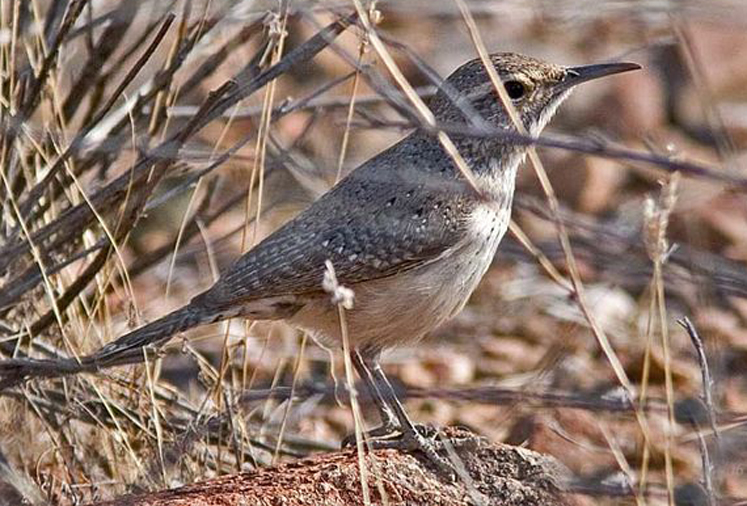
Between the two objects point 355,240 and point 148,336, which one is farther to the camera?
point 355,240

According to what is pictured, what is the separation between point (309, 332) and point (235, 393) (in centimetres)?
29

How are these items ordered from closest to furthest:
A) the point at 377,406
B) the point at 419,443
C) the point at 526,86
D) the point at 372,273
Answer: the point at 419,443, the point at 372,273, the point at 377,406, the point at 526,86

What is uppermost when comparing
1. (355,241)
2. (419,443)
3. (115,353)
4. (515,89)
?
(515,89)

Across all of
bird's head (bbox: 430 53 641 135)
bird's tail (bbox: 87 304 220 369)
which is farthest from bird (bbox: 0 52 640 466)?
bird's head (bbox: 430 53 641 135)

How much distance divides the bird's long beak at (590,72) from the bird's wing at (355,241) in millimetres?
570

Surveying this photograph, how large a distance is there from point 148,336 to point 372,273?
26.8 inches

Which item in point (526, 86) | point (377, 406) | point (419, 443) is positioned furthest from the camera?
point (526, 86)

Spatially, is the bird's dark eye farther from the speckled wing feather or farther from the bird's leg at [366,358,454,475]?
the bird's leg at [366,358,454,475]

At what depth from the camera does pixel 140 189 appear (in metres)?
5.15

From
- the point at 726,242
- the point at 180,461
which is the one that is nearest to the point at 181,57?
the point at 180,461

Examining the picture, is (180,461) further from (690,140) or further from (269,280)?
(690,140)

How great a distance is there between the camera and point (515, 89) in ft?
17.2

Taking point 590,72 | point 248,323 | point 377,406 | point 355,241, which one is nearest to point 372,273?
point 355,241

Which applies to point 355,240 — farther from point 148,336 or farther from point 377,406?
point 148,336
